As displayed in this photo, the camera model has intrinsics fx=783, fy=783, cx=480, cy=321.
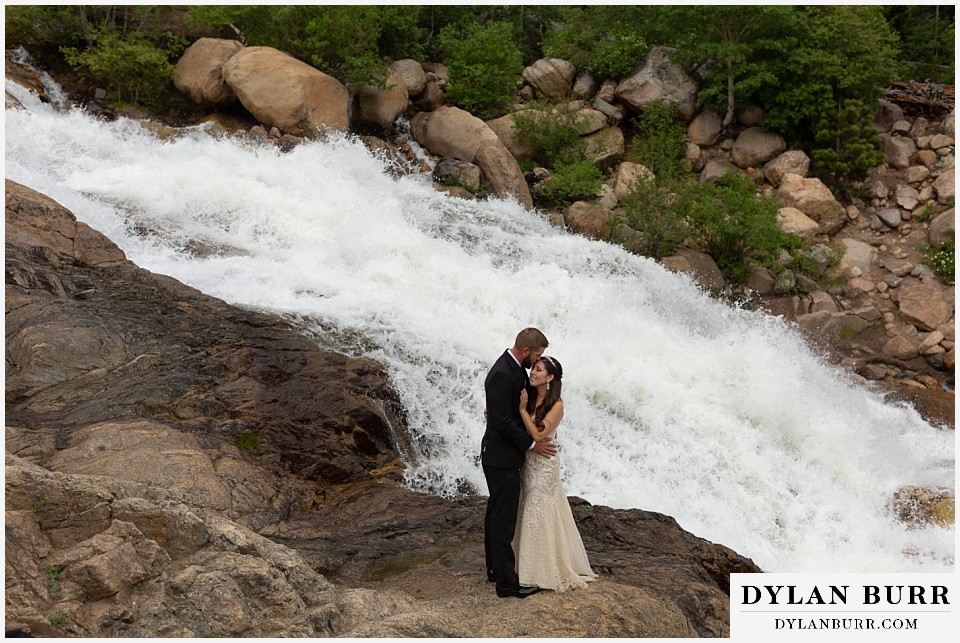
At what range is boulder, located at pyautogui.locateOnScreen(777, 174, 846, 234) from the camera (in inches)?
729

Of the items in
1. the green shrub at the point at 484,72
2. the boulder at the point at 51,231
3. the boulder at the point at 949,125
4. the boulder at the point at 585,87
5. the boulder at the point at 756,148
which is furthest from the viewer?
the boulder at the point at 585,87

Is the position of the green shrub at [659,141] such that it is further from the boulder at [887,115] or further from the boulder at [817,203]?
the boulder at [887,115]

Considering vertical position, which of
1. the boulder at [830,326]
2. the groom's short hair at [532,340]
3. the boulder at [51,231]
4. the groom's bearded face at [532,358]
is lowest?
the boulder at [830,326]

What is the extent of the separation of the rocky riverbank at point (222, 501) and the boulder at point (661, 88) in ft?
48.3

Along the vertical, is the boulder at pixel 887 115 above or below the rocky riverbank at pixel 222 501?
above

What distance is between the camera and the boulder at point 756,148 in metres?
20.2

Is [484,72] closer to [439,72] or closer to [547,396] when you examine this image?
[439,72]

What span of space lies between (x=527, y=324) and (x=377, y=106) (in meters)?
9.73

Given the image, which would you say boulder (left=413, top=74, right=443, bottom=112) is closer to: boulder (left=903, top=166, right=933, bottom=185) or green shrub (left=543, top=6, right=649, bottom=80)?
green shrub (left=543, top=6, right=649, bottom=80)

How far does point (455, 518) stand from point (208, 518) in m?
2.46

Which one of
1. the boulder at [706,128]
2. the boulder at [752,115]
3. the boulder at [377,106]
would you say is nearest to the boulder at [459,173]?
the boulder at [377,106]

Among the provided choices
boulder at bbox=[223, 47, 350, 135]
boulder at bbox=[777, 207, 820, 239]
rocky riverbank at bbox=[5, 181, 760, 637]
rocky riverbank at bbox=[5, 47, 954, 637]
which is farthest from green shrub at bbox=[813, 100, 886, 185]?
rocky riverbank at bbox=[5, 181, 760, 637]

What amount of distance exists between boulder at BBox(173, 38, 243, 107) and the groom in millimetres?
15421

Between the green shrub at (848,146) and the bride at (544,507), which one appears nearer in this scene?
the bride at (544,507)
